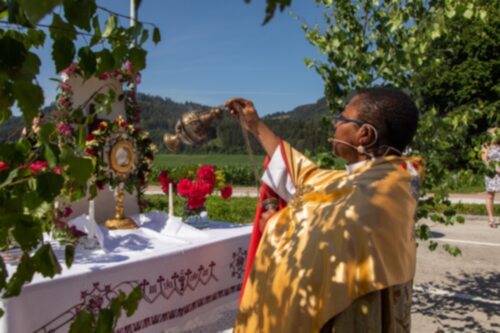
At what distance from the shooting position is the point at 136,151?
4.00 meters

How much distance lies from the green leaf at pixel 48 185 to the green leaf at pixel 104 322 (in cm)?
32

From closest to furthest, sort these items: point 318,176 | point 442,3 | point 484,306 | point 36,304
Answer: point 318,176 → point 36,304 → point 442,3 → point 484,306

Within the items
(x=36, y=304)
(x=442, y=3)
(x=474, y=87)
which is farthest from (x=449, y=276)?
(x=474, y=87)

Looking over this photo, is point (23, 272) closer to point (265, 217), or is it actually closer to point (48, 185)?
point (48, 185)

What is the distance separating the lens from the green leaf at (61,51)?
1049 millimetres

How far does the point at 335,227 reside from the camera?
5.99 ft

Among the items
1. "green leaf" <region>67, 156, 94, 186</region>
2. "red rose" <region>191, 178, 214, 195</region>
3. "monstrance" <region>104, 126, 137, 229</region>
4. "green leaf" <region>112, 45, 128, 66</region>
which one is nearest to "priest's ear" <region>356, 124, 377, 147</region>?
"green leaf" <region>112, 45, 128, 66</region>

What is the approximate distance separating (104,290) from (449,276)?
199 inches

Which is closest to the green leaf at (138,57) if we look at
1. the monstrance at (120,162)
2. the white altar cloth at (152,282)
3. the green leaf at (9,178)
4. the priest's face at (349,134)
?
the green leaf at (9,178)

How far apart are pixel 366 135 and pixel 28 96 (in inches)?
56.5

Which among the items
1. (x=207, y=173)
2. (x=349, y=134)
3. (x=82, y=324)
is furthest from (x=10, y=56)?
(x=207, y=173)

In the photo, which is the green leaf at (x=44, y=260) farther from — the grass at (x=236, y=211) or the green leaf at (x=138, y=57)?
the grass at (x=236, y=211)

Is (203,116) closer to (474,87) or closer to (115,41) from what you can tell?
(115,41)

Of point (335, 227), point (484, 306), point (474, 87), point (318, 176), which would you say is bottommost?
point (484, 306)
